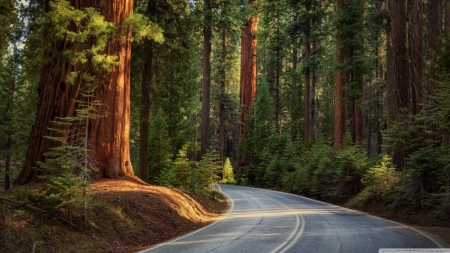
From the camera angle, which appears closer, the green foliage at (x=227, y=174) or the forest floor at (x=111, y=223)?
the forest floor at (x=111, y=223)

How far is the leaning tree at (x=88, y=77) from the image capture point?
1034cm

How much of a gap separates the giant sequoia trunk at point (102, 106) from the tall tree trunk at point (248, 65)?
28243 mm

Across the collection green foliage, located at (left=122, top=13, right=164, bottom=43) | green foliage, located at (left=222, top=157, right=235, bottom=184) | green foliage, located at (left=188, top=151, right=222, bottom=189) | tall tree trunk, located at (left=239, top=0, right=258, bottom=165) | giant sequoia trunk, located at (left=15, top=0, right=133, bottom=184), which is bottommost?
green foliage, located at (left=222, top=157, right=235, bottom=184)

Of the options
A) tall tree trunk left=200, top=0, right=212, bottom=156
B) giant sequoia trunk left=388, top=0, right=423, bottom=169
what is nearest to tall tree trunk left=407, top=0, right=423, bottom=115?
giant sequoia trunk left=388, top=0, right=423, bottom=169

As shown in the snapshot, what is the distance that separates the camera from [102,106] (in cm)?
1140

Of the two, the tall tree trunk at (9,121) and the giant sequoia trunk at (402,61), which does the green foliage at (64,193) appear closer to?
the giant sequoia trunk at (402,61)

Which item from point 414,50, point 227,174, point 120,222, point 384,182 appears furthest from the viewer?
point 227,174

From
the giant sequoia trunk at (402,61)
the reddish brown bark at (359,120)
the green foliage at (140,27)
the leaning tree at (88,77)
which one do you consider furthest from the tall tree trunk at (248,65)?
the leaning tree at (88,77)

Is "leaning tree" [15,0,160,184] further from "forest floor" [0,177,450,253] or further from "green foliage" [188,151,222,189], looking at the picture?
"green foliage" [188,151,222,189]

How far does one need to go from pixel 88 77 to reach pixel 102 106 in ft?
3.66

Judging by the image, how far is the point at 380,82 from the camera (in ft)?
128

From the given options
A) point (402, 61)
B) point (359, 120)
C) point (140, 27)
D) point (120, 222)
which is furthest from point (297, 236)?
point (359, 120)

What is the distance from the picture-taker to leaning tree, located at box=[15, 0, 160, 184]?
10344mm

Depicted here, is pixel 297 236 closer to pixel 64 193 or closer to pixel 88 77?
pixel 64 193
